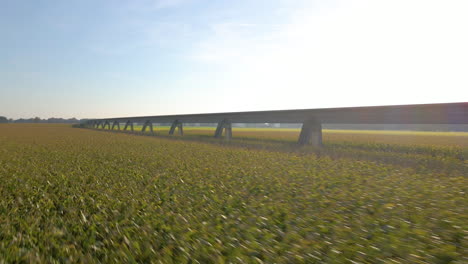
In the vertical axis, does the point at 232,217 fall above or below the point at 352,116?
below

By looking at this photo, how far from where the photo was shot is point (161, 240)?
1.81 metres

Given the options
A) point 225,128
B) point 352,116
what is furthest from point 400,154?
point 225,128

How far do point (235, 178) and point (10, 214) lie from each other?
8.41 ft

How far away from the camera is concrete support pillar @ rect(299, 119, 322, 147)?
9172mm

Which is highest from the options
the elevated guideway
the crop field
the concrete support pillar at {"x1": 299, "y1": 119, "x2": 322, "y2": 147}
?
the elevated guideway

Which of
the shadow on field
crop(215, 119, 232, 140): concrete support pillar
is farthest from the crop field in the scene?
crop(215, 119, 232, 140): concrete support pillar

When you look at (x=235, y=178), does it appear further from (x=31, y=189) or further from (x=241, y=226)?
(x=31, y=189)

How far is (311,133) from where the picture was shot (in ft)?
30.9

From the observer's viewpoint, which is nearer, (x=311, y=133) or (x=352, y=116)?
(x=352, y=116)

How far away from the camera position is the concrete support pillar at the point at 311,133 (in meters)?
9.17

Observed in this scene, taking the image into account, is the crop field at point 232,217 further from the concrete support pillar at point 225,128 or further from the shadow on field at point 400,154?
the concrete support pillar at point 225,128

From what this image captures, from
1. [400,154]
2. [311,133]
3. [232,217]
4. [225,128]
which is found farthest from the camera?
[225,128]

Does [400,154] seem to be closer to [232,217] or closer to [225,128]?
[232,217]

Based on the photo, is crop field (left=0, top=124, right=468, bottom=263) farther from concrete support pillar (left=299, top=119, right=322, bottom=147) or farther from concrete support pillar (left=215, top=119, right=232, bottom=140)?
concrete support pillar (left=215, top=119, right=232, bottom=140)
